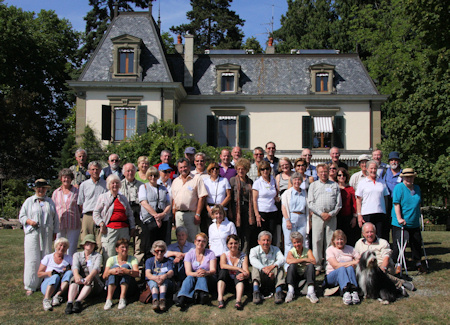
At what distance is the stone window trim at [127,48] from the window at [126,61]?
13 cm

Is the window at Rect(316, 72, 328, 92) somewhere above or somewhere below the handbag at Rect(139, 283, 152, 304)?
above

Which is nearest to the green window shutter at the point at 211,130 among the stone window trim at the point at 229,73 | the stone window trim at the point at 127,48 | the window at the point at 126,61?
the stone window trim at the point at 229,73

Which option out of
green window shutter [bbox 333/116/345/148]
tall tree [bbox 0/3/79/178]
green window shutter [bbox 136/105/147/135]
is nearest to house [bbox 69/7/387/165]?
green window shutter [bbox 333/116/345/148]

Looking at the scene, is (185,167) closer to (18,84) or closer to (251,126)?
(251,126)

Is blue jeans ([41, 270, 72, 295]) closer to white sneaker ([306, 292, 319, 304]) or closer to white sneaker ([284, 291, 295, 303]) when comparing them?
A: white sneaker ([284, 291, 295, 303])

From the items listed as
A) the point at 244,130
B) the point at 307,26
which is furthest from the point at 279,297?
the point at 307,26

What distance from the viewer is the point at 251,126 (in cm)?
2536

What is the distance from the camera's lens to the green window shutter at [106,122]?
23344 mm

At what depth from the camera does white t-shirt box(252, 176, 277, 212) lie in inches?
310

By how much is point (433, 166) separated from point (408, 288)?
11.8 m

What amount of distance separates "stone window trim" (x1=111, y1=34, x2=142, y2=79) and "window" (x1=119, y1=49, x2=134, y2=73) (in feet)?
0.42

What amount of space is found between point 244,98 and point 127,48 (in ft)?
21.1

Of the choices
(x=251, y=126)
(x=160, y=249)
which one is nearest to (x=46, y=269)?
(x=160, y=249)

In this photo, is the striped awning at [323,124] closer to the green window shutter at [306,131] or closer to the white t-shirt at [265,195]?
the green window shutter at [306,131]
